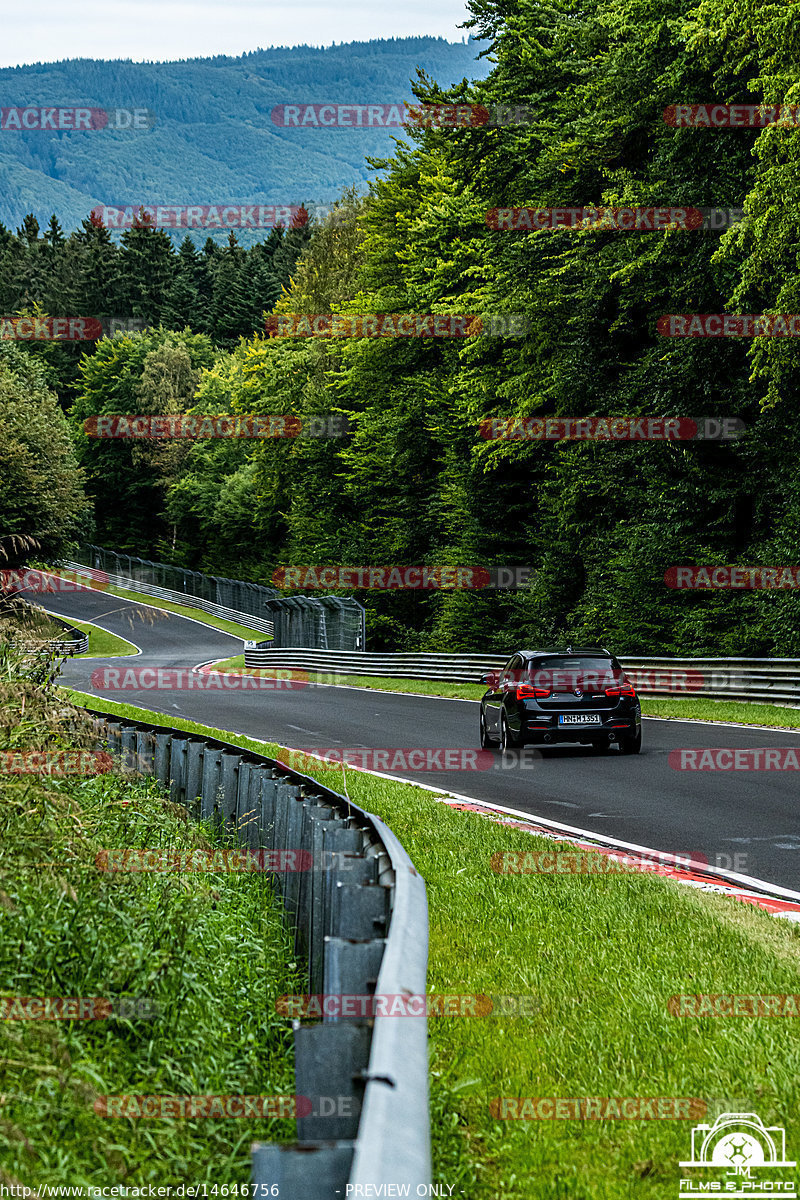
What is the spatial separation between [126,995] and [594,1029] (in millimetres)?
1873

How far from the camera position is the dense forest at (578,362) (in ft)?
86.9

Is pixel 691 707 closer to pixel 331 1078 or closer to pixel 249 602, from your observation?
pixel 331 1078

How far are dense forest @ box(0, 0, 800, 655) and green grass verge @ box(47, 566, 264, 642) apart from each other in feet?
42.5

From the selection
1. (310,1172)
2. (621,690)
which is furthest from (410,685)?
(310,1172)

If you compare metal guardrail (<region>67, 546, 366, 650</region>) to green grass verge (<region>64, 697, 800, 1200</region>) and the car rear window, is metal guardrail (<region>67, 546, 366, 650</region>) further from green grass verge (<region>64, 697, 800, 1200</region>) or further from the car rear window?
green grass verge (<region>64, 697, 800, 1200</region>)

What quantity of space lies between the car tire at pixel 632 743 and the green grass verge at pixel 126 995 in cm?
1012

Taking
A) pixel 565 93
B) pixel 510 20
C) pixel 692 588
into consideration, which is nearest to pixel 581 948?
pixel 692 588

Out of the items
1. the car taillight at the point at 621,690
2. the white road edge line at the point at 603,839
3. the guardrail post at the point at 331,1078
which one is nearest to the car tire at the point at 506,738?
the car taillight at the point at 621,690

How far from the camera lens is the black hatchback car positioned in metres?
16.9

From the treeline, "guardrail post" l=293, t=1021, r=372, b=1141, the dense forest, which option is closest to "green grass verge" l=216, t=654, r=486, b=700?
the dense forest

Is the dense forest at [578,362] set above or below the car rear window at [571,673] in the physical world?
above

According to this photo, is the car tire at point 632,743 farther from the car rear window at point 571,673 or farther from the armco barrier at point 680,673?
the armco barrier at point 680,673

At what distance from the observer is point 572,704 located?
16953 mm

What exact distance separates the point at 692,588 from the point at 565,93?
1388 cm
